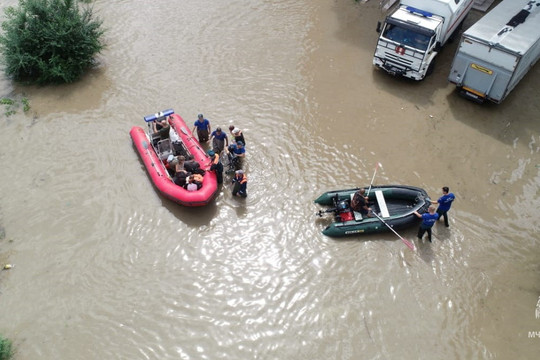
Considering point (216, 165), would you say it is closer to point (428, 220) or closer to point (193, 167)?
point (193, 167)

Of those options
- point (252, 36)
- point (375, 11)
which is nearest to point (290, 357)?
point (252, 36)

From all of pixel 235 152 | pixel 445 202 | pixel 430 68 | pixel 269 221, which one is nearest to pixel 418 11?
pixel 430 68

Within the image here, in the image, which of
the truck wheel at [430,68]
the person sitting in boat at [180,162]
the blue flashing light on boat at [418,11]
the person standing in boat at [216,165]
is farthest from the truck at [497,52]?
the person sitting in boat at [180,162]

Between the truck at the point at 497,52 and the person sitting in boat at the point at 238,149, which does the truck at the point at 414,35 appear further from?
the person sitting in boat at the point at 238,149

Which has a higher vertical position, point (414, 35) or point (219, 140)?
point (414, 35)

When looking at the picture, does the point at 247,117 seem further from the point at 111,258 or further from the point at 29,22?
the point at 29,22

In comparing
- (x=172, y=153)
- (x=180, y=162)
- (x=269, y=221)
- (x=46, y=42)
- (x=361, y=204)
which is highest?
(x=46, y=42)
